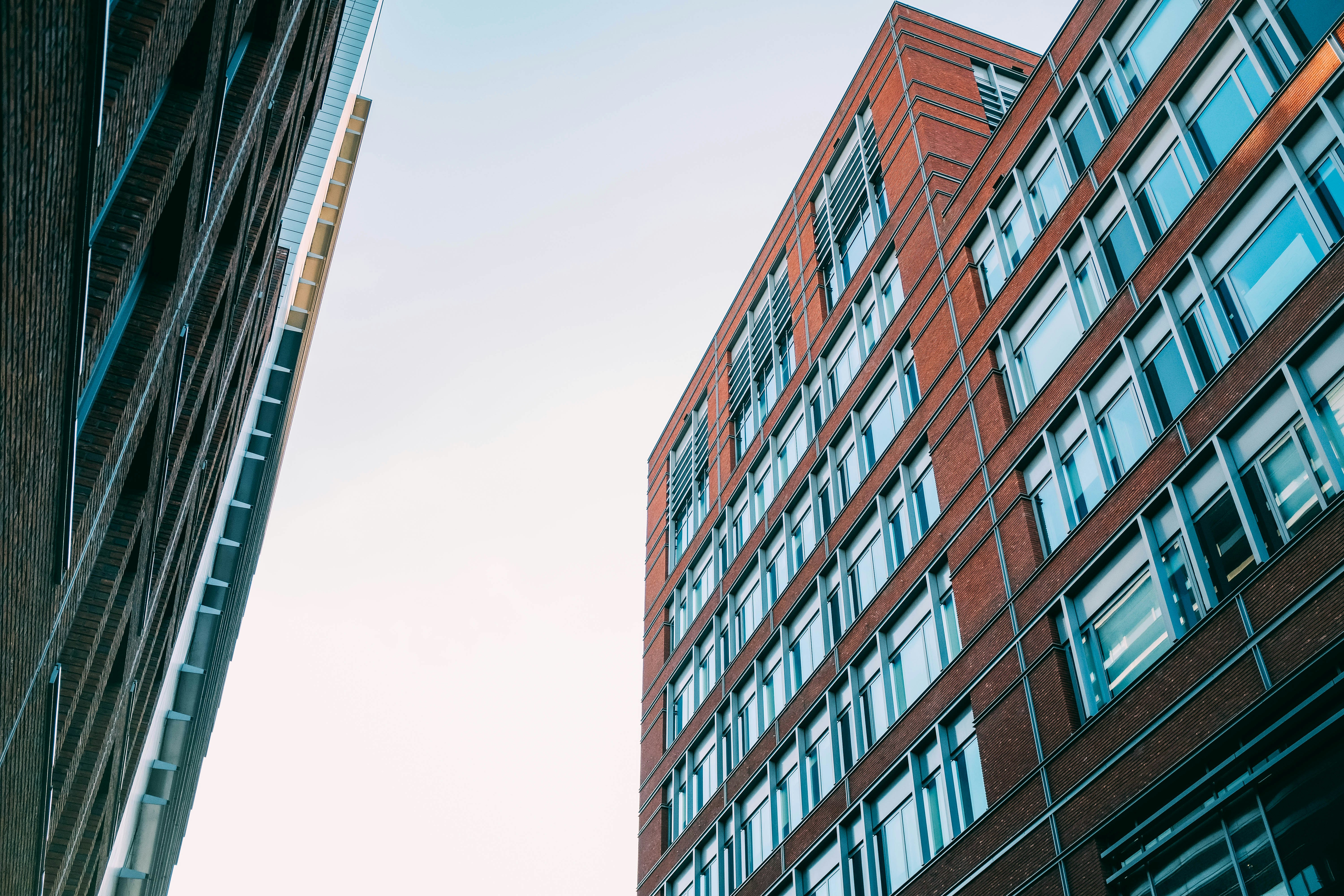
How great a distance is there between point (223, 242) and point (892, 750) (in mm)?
15512

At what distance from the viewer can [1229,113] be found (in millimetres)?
18844

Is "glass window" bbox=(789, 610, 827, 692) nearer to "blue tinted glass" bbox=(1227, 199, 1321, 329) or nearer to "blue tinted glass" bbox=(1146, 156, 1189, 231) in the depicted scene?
"blue tinted glass" bbox=(1146, 156, 1189, 231)

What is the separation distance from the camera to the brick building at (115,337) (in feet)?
25.5

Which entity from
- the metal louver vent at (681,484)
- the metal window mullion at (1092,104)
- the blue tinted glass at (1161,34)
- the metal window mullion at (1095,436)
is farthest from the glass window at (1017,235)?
the metal louver vent at (681,484)

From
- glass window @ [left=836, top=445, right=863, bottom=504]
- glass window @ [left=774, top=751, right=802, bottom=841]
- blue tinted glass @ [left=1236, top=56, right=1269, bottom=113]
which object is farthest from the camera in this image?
glass window @ [left=836, top=445, right=863, bottom=504]

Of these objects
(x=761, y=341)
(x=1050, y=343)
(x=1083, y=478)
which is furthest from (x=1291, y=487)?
(x=761, y=341)

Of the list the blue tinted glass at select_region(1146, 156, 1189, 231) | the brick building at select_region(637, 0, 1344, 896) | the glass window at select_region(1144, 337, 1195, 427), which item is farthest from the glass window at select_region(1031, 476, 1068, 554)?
the blue tinted glass at select_region(1146, 156, 1189, 231)

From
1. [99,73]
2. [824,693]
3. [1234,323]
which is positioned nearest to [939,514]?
[824,693]

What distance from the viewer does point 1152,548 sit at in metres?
17.5

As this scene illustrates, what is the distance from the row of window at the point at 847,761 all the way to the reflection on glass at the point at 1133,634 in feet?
11.6

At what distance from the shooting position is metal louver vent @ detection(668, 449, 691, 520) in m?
44.8

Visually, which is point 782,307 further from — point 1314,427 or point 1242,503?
point 1314,427

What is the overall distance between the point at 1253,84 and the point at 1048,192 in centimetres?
576

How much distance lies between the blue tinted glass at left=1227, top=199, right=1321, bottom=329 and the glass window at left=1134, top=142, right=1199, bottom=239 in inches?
83.1
